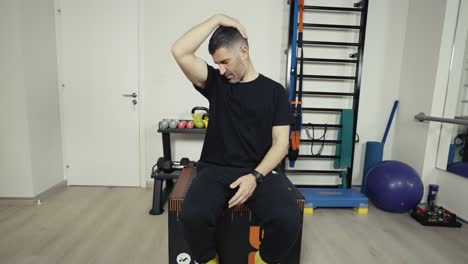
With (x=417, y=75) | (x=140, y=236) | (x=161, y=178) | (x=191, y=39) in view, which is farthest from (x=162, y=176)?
(x=417, y=75)

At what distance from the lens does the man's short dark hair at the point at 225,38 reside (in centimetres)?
127

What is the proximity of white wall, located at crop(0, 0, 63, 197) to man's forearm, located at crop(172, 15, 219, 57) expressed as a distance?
1.82 m

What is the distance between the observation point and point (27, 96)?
2377 mm

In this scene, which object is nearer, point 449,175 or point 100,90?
point 449,175

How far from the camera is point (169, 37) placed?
9.14 ft

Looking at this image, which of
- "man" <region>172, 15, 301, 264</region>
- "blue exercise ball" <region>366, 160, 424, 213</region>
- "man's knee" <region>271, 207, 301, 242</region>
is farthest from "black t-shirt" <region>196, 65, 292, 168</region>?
"blue exercise ball" <region>366, 160, 424, 213</region>

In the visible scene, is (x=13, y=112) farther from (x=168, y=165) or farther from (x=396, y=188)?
(x=396, y=188)

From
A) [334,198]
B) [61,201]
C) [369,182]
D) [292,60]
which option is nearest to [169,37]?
[292,60]

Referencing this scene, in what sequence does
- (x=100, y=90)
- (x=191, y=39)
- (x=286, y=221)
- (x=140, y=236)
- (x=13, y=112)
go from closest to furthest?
(x=286, y=221) → (x=191, y=39) → (x=140, y=236) → (x=13, y=112) → (x=100, y=90)

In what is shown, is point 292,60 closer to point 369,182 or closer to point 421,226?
point 369,182

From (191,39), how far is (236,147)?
0.53 m

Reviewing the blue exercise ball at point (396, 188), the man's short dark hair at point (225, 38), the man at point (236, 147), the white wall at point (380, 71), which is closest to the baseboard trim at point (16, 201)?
the man at point (236, 147)

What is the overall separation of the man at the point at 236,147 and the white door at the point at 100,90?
1.75 meters

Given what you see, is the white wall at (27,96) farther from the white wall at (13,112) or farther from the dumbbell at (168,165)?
the dumbbell at (168,165)
